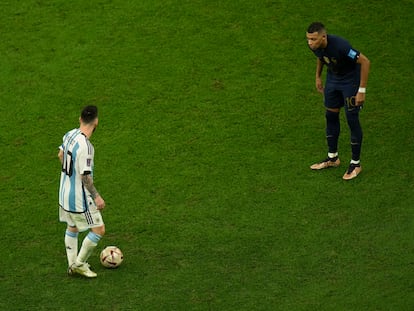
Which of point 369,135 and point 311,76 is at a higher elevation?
point 311,76

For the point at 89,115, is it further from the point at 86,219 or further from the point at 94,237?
the point at 94,237

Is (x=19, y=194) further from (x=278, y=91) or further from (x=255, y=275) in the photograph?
(x=278, y=91)

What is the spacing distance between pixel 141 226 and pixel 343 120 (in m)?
3.73

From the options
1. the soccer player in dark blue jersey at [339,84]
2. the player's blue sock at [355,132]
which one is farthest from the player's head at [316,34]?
the player's blue sock at [355,132]

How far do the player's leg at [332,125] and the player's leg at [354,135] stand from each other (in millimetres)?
209

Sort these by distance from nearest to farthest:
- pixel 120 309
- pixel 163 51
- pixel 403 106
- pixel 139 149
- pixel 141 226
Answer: pixel 120 309, pixel 141 226, pixel 139 149, pixel 403 106, pixel 163 51

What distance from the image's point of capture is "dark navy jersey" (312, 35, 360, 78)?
10641mm

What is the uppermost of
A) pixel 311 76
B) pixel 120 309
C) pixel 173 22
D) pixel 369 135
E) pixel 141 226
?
pixel 173 22

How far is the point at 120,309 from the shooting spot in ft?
29.3

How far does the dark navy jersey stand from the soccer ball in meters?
3.46

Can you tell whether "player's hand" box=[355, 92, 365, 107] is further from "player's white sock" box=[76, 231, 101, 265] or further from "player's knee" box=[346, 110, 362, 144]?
"player's white sock" box=[76, 231, 101, 265]

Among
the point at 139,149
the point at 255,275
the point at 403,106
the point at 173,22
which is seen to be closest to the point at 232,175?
the point at 139,149

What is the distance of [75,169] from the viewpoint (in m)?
9.06

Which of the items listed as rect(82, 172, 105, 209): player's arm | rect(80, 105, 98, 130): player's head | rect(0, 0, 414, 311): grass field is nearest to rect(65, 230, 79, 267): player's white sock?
rect(0, 0, 414, 311): grass field
